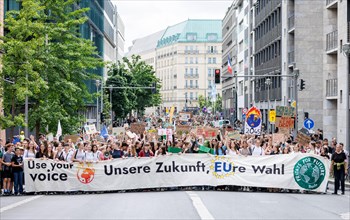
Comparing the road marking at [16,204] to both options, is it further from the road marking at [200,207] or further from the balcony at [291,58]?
the balcony at [291,58]

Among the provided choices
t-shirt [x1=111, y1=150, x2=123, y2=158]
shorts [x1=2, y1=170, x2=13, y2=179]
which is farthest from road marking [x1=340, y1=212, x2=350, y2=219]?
shorts [x1=2, y1=170, x2=13, y2=179]

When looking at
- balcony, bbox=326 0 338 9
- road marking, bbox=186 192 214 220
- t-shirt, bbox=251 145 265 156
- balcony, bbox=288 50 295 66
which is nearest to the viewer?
road marking, bbox=186 192 214 220

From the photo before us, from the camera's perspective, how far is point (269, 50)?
83.1m

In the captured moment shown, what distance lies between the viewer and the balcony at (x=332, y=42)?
50.6 m

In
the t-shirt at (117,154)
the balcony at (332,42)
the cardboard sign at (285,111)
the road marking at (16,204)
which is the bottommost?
the road marking at (16,204)

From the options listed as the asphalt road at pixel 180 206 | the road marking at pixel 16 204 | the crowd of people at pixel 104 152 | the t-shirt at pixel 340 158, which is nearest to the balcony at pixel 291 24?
the crowd of people at pixel 104 152

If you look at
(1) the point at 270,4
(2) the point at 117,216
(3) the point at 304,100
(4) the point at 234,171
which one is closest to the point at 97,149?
(4) the point at 234,171

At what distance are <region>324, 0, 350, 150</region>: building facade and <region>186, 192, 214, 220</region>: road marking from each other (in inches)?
984

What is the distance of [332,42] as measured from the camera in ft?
168

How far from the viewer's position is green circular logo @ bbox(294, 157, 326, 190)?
2584 cm

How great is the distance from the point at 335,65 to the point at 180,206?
3463 cm

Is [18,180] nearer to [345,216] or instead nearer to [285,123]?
[345,216]

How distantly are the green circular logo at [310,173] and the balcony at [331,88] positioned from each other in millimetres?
25750

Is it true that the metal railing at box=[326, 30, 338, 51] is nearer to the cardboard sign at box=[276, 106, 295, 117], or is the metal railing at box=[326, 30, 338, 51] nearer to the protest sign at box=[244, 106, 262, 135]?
the cardboard sign at box=[276, 106, 295, 117]
